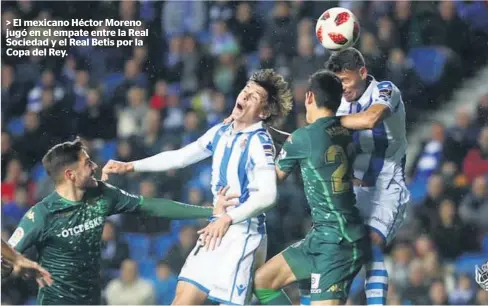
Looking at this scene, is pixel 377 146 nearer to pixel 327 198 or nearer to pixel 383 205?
pixel 383 205

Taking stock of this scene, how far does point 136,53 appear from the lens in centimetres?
1160

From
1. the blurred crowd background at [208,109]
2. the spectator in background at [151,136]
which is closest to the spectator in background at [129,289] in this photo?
the blurred crowd background at [208,109]

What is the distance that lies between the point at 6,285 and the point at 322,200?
3.85 meters

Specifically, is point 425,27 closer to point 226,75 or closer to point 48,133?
point 226,75

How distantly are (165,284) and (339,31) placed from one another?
3018 mm

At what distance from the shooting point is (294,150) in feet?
28.0

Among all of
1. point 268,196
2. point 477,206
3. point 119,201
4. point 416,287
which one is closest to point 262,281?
point 268,196

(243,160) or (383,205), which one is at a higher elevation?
(243,160)

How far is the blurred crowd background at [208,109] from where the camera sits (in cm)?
1099

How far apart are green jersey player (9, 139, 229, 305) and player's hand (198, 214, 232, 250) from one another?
41cm

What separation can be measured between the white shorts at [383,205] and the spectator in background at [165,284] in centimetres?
252

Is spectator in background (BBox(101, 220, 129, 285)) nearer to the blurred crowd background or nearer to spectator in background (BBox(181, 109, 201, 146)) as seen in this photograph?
the blurred crowd background

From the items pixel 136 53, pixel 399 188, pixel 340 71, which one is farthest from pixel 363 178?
pixel 136 53

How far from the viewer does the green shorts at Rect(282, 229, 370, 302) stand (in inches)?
331
